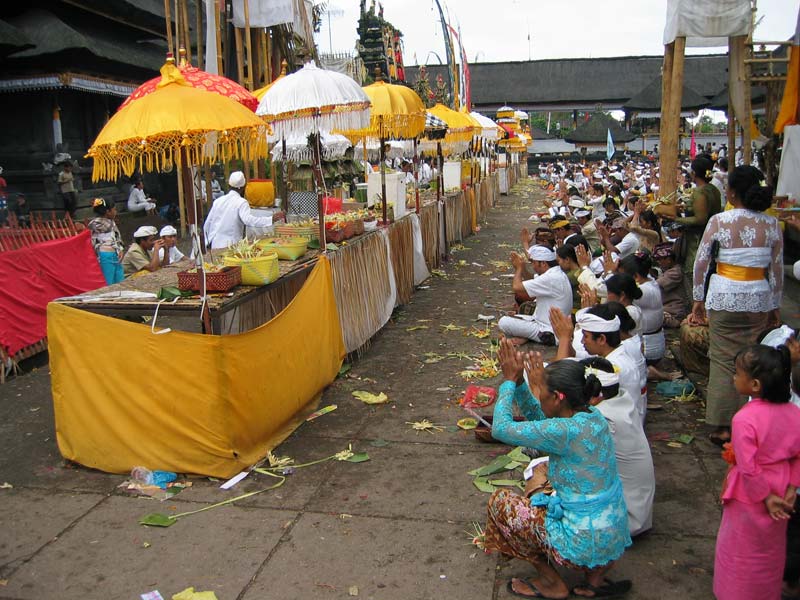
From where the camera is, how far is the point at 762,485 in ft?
10.5

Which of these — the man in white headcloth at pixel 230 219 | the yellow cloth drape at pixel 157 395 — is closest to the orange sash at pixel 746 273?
the yellow cloth drape at pixel 157 395

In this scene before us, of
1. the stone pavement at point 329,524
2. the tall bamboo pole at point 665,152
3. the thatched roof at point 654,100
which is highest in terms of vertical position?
the thatched roof at point 654,100

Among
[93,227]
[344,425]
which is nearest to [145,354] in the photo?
[344,425]

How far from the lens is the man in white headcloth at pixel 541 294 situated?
24.7ft

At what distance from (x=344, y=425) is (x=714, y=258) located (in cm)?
318

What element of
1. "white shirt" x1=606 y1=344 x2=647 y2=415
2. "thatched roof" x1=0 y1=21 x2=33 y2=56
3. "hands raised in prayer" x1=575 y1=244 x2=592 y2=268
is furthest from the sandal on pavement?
"thatched roof" x1=0 y1=21 x2=33 y2=56

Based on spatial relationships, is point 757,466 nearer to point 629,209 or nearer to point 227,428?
point 227,428

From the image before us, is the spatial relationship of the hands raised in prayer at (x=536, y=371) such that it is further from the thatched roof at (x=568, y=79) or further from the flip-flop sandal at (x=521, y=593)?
the thatched roof at (x=568, y=79)

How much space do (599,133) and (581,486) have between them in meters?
38.0

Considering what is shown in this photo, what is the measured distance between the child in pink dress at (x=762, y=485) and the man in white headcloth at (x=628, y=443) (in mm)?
680

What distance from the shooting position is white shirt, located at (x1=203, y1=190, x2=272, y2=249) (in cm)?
811

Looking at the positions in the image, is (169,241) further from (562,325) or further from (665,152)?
(665,152)

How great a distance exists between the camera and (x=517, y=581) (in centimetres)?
374

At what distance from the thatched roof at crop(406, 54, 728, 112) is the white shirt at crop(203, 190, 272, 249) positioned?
4206 centimetres
